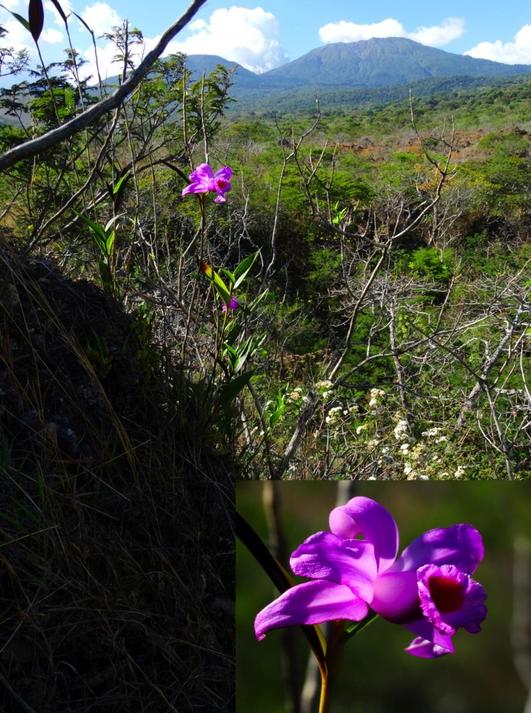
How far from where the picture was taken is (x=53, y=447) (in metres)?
1.48

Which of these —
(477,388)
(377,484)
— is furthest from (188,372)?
(477,388)

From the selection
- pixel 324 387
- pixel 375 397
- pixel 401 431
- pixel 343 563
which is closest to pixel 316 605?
pixel 343 563

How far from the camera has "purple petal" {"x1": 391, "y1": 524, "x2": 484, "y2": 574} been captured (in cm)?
80

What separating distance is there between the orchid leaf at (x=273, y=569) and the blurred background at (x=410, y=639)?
12mm

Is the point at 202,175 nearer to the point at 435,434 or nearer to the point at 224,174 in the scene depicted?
the point at 224,174

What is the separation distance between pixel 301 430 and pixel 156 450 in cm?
95

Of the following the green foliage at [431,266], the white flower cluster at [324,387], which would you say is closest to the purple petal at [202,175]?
the white flower cluster at [324,387]

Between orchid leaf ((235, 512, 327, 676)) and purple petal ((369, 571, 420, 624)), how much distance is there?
0.08 meters

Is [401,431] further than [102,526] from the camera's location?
Yes

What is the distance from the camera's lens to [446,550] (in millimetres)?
797

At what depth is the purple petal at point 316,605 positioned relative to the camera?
79 cm

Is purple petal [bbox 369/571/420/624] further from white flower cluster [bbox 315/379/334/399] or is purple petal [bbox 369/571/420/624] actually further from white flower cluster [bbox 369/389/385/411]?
white flower cluster [bbox 369/389/385/411]

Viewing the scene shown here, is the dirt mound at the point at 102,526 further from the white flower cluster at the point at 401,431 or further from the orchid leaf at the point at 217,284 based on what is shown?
the white flower cluster at the point at 401,431

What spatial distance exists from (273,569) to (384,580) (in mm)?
148
